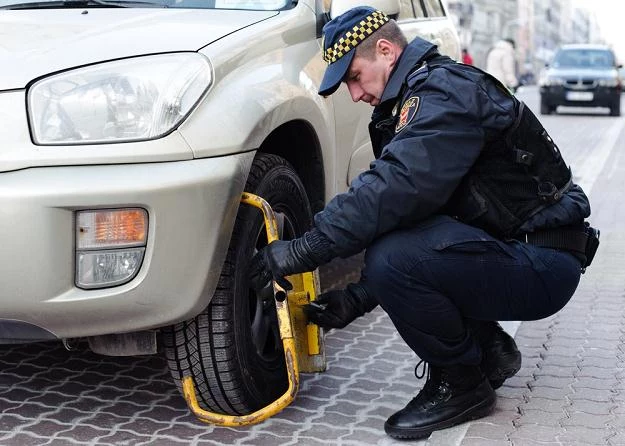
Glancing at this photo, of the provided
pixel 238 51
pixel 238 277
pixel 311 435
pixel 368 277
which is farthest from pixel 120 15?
pixel 311 435

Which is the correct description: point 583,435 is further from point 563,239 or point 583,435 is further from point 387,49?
point 387,49

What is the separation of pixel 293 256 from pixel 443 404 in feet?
A: 2.34

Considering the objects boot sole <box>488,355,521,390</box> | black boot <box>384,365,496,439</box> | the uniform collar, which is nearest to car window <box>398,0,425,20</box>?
the uniform collar

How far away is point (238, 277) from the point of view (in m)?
2.98

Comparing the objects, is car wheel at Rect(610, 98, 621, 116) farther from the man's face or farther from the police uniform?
the man's face

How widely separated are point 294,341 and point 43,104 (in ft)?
3.51

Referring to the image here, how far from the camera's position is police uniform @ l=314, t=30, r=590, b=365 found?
274 cm

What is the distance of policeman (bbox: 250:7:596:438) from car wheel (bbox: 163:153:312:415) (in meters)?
0.10

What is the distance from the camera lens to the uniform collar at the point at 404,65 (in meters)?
2.94

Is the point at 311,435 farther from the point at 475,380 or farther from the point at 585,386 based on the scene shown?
the point at 585,386

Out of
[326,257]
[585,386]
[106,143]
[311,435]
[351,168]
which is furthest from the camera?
[351,168]

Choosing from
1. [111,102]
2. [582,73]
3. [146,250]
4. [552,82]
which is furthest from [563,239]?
[582,73]

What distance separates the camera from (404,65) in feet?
9.70

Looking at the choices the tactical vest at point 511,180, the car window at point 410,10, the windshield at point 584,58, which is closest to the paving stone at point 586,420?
the tactical vest at point 511,180
